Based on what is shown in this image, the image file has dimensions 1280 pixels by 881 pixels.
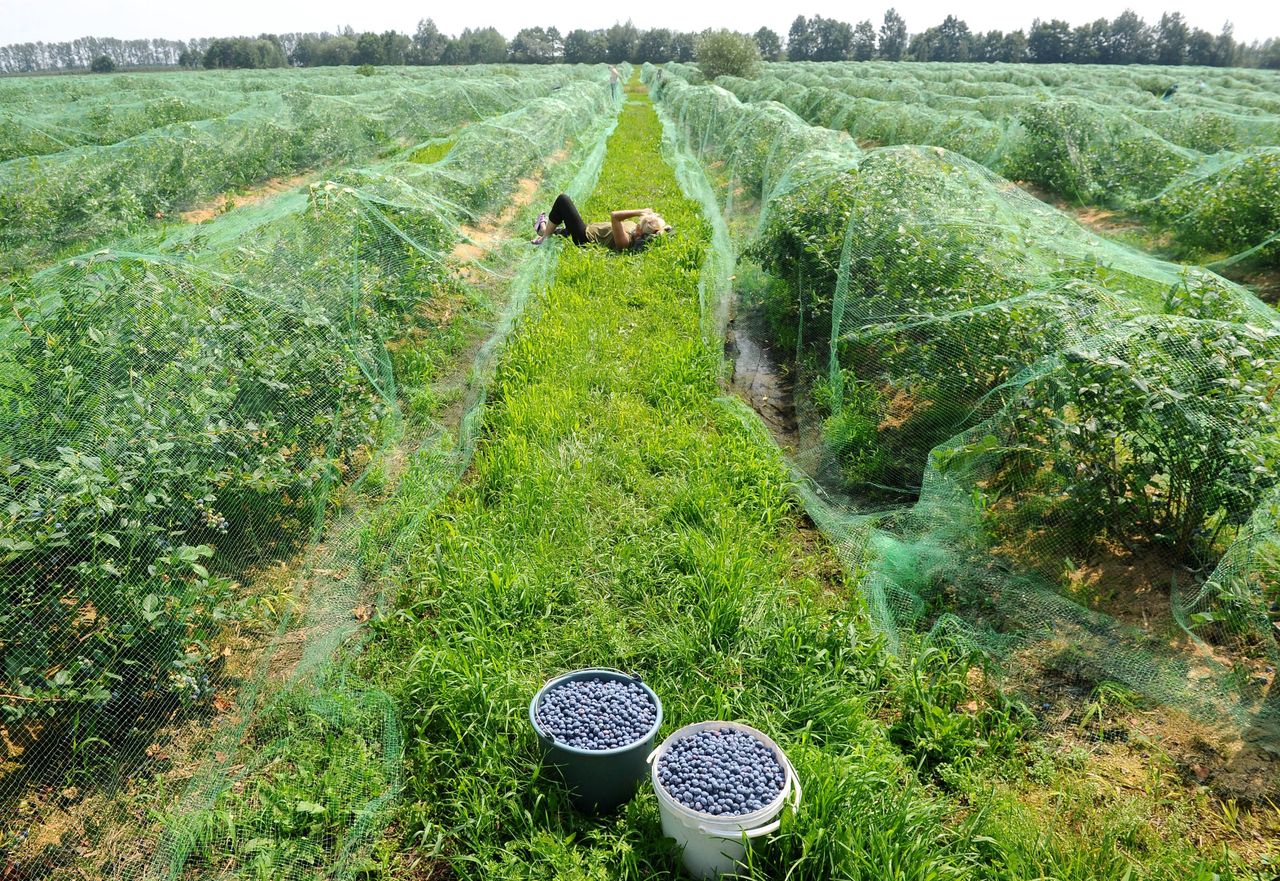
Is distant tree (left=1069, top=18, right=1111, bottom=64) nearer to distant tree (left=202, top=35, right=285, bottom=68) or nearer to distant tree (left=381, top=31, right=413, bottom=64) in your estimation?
distant tree (left=381, top=31, right=413, bottom=64)

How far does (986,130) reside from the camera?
12.7 m

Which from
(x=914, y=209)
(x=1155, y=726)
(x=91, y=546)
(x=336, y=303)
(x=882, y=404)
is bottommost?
(x=1155, y=726)

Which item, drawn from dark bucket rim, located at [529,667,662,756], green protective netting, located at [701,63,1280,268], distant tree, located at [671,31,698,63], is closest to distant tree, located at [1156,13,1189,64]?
distant tree, located at [671,31,698,63]

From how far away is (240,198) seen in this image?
484 inches

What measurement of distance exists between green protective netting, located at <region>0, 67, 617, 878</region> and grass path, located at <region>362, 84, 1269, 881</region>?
273 mm

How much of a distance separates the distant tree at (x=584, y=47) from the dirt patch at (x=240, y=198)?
81.1m

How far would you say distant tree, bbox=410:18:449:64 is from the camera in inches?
3172

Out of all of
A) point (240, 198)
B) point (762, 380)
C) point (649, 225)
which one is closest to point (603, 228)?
point (649, 225)

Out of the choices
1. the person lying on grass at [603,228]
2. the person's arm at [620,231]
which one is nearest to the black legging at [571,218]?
the person lying on grass at [603,228]

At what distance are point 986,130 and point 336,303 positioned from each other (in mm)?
11942

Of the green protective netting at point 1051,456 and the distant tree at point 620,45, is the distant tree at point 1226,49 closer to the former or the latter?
the distant tree at point 620,45

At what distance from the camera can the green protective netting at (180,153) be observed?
8742 mm

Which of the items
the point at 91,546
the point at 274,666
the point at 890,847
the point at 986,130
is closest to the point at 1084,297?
the point at 890,847

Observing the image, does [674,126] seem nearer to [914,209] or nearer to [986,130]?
[986,130]
